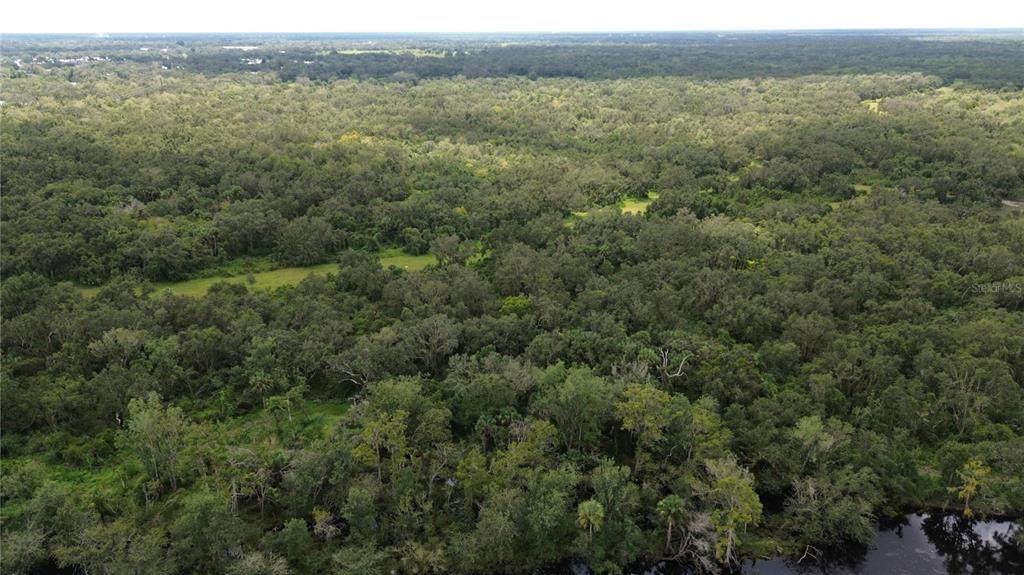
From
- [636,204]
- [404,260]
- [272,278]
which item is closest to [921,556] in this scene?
[404,260]

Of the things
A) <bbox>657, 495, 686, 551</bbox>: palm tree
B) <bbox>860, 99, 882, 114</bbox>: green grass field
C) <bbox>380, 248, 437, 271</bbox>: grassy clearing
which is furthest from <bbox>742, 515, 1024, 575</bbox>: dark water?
<bbox>860, 99, 882, 114</bbox>: green grass field

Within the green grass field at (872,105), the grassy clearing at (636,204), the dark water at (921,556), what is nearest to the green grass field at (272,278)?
the grassy clearing at (636,204)

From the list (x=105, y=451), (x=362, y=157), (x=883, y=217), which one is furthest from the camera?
(x=362, y=157)

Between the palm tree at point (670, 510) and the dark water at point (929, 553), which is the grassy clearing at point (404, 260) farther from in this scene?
the dark water at point (929, 553)

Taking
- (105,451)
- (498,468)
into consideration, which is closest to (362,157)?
(105,451)

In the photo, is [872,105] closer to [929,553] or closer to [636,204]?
[636,204]

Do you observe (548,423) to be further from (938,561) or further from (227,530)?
(938,561)
